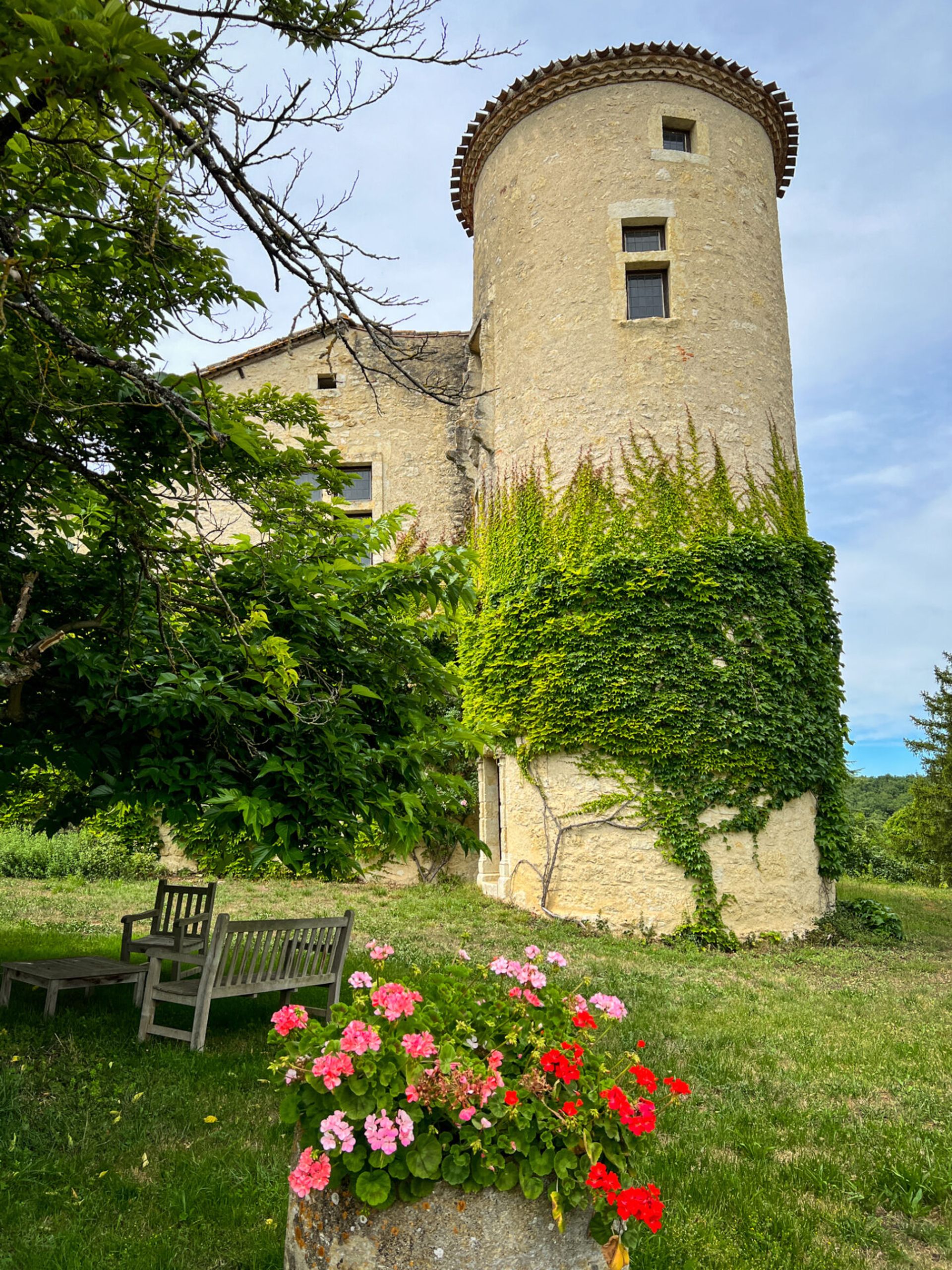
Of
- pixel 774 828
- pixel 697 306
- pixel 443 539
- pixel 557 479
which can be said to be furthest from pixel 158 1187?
pixel 443 539

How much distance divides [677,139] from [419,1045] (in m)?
13.7

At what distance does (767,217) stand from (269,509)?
11.8 metres

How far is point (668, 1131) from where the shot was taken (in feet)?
14.2

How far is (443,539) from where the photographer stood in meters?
15.8

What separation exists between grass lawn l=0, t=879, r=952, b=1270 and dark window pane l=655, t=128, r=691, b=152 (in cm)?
1145

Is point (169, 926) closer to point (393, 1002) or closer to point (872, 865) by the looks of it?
point (393, 1002)

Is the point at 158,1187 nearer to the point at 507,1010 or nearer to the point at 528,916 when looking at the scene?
the point at 507,1010

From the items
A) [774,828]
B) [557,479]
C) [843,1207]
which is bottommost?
[843,1207]

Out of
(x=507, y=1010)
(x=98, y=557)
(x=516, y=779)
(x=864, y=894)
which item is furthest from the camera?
(x=864, y=894)

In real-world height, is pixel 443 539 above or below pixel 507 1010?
above

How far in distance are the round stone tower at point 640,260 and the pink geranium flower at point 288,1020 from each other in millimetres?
9829

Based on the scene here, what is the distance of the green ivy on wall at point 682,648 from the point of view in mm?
10445

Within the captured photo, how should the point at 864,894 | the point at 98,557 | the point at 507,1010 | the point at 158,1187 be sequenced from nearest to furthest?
the point at 507,1010 → the point at 158,1187 → the point at 98,557 → the point at 864,894

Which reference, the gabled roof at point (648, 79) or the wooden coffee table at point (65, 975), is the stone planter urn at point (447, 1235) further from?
the gabled roof at point (648, 79)
